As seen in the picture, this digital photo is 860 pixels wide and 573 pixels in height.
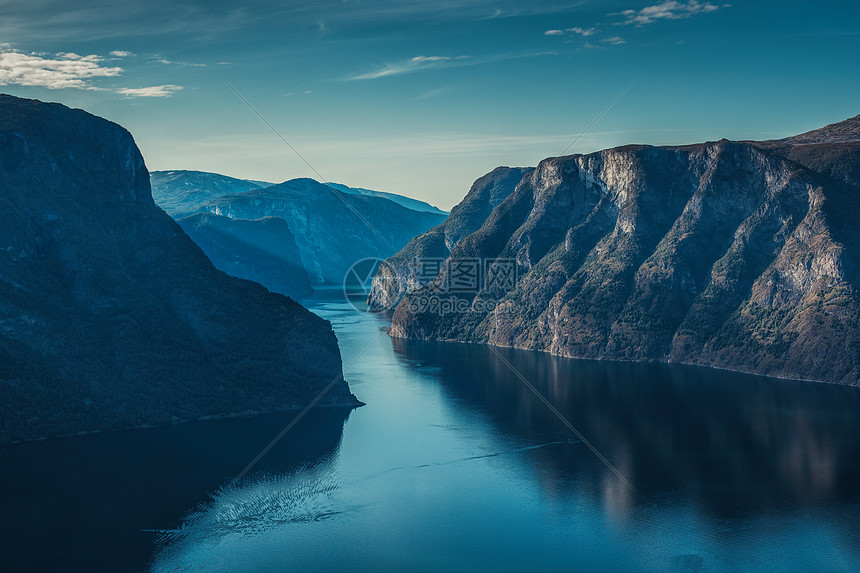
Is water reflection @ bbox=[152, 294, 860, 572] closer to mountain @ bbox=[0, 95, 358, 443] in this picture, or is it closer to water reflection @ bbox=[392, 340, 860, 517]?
water reflection @ bbox=[392, 340, 860, 517]

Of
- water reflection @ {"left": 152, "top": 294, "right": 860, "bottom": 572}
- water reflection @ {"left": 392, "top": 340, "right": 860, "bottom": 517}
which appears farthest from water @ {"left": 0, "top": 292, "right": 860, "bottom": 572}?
water reflection @ {"left": 392, "top": 340, "right": 860, "bottom": 517}

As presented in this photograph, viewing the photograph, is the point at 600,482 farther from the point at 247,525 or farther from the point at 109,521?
the point at 109,521

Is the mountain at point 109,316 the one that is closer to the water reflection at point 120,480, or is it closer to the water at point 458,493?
the water reflection at point 120,480

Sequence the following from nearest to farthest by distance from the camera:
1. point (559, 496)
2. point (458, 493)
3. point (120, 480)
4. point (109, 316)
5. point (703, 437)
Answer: point (559, 496) → point (458, 493) → point (120, 480) → point (703, 437) → point (109, 316)

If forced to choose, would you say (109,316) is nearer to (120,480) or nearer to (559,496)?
(120,480)

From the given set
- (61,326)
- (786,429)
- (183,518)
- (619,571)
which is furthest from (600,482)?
(61,326)

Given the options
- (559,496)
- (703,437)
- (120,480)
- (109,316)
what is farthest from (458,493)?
(109,316)
